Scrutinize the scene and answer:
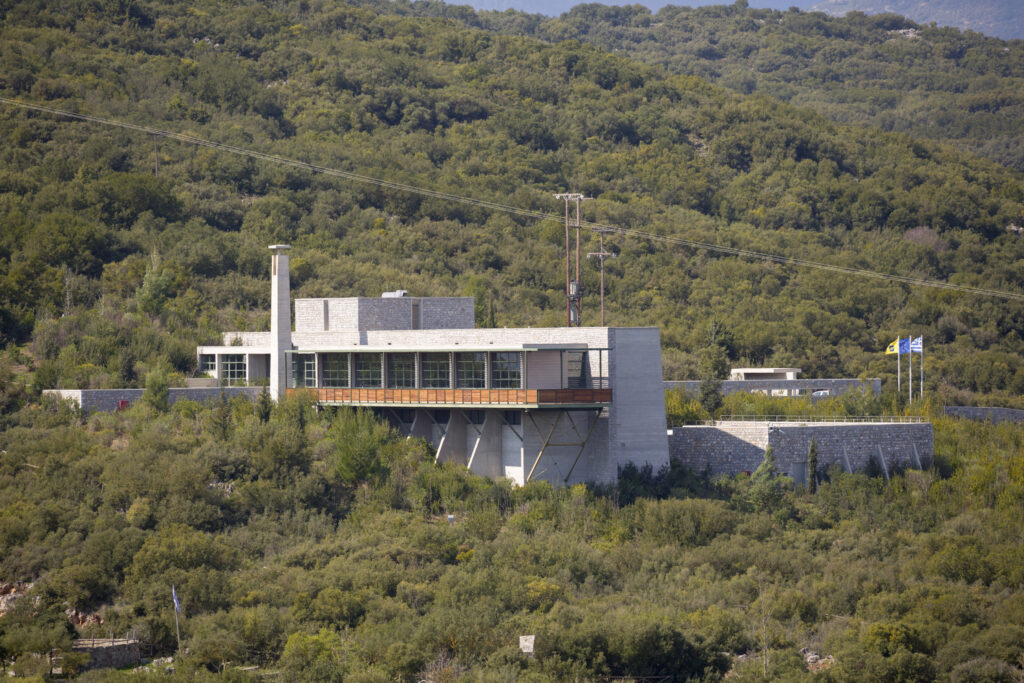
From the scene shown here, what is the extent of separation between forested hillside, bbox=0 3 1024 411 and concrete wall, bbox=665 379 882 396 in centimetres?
559

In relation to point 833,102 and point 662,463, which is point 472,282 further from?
point 833,102

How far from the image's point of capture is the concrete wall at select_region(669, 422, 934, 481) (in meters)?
43.8

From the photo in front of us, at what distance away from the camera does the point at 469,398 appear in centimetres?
4266

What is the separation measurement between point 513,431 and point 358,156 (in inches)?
1891

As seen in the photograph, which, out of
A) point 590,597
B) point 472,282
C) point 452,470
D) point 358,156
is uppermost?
point 358,156

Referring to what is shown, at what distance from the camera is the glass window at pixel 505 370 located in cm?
4209

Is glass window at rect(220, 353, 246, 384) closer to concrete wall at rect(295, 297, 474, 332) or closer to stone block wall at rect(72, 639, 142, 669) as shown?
concrete wall at rect(295, 297, 474, 332)

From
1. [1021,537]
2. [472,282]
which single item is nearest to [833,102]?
[472,282]

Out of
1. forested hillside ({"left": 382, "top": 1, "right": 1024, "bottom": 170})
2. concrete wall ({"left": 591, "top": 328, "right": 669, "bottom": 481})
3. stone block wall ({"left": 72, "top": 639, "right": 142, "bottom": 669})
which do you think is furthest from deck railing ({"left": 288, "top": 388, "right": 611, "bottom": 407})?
forested hillside ({"left": 382, "top": 1, "right": 1024, "bottom": 170})

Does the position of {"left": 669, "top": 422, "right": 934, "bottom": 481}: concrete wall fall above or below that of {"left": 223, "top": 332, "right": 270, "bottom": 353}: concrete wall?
below

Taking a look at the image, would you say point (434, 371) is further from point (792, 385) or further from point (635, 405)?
point (792, 385)

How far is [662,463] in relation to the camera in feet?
142

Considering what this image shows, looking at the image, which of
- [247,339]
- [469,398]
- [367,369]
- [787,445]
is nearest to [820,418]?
[787,445]

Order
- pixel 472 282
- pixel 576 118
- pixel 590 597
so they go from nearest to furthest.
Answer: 1. pixel 590 597
2. pixel 472 282
3. pixel 576 118
